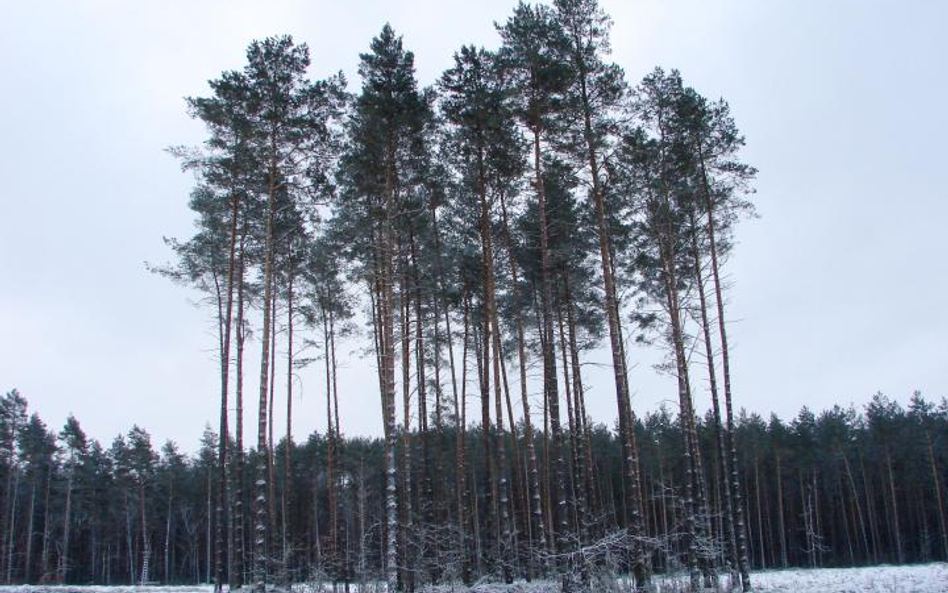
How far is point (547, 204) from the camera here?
21.2 metres

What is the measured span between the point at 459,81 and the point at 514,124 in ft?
6.18

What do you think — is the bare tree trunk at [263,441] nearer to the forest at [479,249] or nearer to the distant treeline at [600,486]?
the forest at [479,249]

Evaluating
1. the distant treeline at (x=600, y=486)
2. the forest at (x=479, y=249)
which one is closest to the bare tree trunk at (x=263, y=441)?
the forest at (x=479, y=249)

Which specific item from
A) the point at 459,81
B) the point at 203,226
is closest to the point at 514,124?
the point at 459,81

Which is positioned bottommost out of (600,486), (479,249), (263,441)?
(600,486)

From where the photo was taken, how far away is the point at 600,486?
177 feet

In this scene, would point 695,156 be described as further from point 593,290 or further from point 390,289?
point 390,289

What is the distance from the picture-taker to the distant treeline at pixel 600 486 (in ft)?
169

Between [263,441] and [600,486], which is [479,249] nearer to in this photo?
Answer: [263,441]

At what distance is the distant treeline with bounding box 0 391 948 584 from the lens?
5156cm

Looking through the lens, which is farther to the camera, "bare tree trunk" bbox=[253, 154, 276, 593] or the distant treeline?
the distant treeline

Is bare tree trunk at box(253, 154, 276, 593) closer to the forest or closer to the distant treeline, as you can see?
the forest

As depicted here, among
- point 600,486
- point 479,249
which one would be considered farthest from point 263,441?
point 600,486

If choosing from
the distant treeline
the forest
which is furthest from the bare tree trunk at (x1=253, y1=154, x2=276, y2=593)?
the distant treeline
